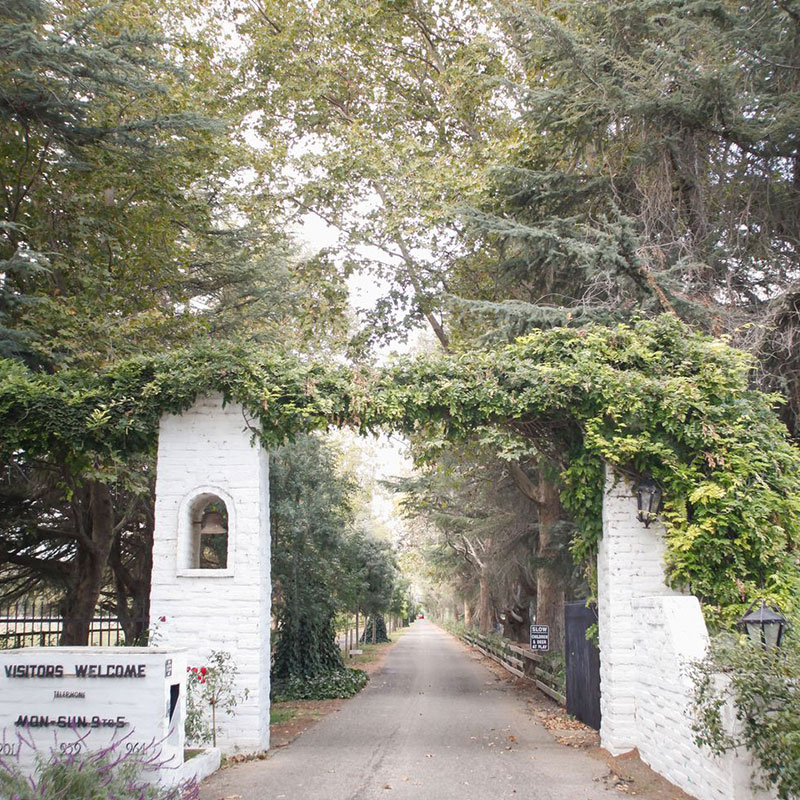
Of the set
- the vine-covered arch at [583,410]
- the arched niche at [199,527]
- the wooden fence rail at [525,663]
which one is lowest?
the wooden fence rail at [525,663]

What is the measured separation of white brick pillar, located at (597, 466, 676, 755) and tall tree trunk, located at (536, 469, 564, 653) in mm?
5363

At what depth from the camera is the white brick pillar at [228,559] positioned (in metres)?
8.89

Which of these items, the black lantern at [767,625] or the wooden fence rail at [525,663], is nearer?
the black lantern at [767,625]

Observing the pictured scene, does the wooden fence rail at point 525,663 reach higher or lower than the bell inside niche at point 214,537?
lower

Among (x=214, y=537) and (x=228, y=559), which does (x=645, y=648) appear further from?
(x=214, y=537)

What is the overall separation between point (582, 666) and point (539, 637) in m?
4.42

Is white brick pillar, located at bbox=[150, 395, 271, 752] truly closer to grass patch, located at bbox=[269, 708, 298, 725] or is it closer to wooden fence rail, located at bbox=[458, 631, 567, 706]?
grass patch, located at bbox=[269, 708, 298, 725]

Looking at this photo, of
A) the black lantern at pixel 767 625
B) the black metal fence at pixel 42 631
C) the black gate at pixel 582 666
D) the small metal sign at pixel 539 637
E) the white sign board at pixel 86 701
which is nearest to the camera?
the white sign board at pixel 86 701

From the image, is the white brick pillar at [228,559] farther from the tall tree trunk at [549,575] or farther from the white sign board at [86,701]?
the tall tree trunk at [549,575]

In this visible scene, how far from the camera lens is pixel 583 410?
31.1 ft

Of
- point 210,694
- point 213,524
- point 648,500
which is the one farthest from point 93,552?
point 648,500

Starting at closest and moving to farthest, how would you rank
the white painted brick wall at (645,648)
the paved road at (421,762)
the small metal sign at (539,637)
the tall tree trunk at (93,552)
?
the white painted brick wall at (645,648)
the paved road at (421,762)
the small metal sign at (539,637)
the tall tree trunk at (93,552)

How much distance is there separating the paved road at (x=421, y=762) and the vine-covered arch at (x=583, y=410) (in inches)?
105

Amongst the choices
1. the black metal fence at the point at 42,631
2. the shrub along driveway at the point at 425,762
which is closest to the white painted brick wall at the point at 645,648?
the shrub along driveway at the point at 425,762
